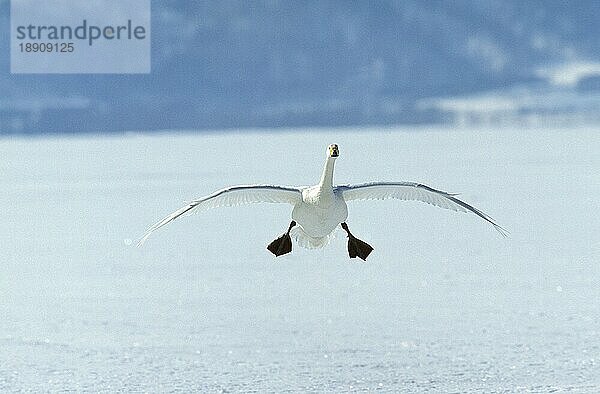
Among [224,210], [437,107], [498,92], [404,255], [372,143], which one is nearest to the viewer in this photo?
[404,255]

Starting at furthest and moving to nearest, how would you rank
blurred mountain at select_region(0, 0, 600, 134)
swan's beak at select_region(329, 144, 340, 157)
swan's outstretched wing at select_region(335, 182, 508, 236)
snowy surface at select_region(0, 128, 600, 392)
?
blurred mountain at select_region(0, 0, 600, 134) < snowy surface at select_region(0, 128, 600, 392) < swan's outstretched wing at select_region(335, 182, 508, 236) < swan's beak at select_region(329, 144, 340, 157)

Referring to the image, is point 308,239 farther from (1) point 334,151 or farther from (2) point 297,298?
(2) point 297,298

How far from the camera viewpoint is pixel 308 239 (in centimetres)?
895

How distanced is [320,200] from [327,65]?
145 metres

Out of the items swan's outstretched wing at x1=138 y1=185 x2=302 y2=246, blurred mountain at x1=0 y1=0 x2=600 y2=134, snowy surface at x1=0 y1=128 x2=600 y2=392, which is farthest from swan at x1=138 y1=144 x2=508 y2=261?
blurred mountain at x1=0 y1=0 x2=600 y2=134

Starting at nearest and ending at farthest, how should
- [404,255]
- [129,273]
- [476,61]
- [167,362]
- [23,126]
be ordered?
[167,362] → [129,273] → [404,255] → [23,126] → [476,61]

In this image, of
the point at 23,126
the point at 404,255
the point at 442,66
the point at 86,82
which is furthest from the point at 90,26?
the point at 404,255

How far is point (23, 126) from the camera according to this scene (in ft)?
300

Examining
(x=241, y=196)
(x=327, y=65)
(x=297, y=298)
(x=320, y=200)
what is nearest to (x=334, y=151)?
(x=320, y=200)

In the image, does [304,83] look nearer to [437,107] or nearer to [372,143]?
[437,107]

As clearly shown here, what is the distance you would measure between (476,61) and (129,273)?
14351 centimetres

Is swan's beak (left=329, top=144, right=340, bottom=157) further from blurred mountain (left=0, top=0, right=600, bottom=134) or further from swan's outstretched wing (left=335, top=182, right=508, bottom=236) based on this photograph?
blurred mountain (left=0, top=0, right=600, bottom=134)

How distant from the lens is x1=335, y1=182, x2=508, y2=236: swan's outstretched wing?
8.80 meters

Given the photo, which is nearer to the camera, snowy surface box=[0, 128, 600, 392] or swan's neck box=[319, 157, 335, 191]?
swan's neck box=[319, 157, 335, 191]
